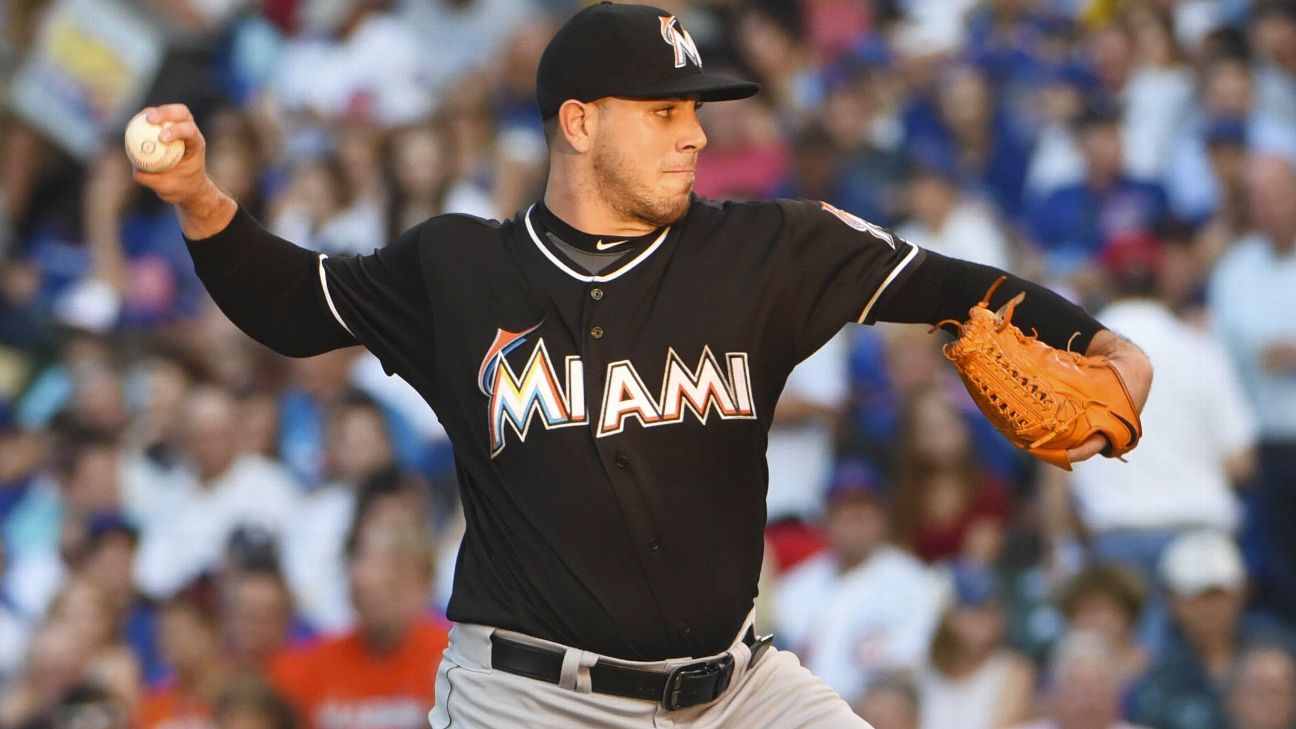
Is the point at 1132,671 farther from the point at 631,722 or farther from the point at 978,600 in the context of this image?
the point at 631,722

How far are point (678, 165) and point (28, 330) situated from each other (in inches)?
295

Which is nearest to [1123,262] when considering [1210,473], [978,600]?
[1210,473]

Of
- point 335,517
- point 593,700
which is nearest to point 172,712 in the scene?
point 335,517

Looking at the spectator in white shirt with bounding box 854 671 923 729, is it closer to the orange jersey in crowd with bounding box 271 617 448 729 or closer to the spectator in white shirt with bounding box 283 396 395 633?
the orange jersey in crowd with bounding box 271 617 448 729

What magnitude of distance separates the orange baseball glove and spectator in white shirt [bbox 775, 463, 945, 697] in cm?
314

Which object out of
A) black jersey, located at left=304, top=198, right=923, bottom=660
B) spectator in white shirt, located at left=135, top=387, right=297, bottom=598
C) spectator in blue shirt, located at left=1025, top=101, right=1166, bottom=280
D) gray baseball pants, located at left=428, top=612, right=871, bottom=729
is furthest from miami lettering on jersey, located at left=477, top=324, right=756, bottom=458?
spectator in white shirt, located at left=135, top=387, right=297, bottom=598

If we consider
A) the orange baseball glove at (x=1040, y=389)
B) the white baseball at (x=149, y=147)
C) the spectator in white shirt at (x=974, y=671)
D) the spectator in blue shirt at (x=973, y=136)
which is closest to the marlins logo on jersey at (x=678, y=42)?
the orange baseball glove at (x=1040, y=389)

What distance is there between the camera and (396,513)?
7.36m

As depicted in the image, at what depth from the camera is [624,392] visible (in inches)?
146

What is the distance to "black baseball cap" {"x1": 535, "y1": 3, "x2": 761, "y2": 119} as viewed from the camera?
3830mm

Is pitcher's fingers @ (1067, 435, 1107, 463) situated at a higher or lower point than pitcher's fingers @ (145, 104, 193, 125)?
lower

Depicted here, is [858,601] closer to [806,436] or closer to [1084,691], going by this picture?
[806,436]

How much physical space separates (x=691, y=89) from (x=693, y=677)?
1.13 metres

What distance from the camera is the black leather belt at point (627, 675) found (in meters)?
3.66
